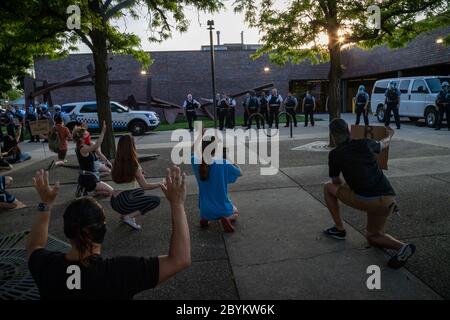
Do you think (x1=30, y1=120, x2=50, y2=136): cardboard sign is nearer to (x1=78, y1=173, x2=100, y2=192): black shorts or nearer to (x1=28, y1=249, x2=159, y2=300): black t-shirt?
(x1=78, y1=173, x2=100, y2=192): black shorts

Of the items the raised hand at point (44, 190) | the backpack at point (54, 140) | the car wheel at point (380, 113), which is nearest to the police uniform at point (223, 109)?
the car wheel at point (380, 113)

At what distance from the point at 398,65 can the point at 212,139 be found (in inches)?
882

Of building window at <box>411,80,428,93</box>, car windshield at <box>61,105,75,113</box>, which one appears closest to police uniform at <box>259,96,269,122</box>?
building window at <box>411,80,428,93</box>

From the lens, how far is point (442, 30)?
61.2ft

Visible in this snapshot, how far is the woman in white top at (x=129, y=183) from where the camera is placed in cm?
470

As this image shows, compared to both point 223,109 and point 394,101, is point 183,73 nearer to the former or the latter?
point 223,109

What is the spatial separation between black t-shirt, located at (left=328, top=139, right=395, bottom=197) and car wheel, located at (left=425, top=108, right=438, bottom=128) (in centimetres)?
1361

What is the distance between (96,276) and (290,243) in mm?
2789

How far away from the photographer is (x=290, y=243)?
4.21 m

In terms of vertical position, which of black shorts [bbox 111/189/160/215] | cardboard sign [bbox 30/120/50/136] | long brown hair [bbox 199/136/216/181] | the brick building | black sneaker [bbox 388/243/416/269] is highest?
the brick building

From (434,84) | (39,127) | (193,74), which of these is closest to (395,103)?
(434,84)

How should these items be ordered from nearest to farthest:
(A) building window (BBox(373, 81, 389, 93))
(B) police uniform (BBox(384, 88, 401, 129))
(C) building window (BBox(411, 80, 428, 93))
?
(B) police uniform (BBox(384, 88, 401, 129)), (C) building window (BBox(411, 80, 428, 93)), (A) building window (BBox(373, 81, 389, 93))

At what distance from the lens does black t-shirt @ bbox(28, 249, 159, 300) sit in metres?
1.83

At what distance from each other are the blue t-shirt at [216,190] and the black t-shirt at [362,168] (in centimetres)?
147
